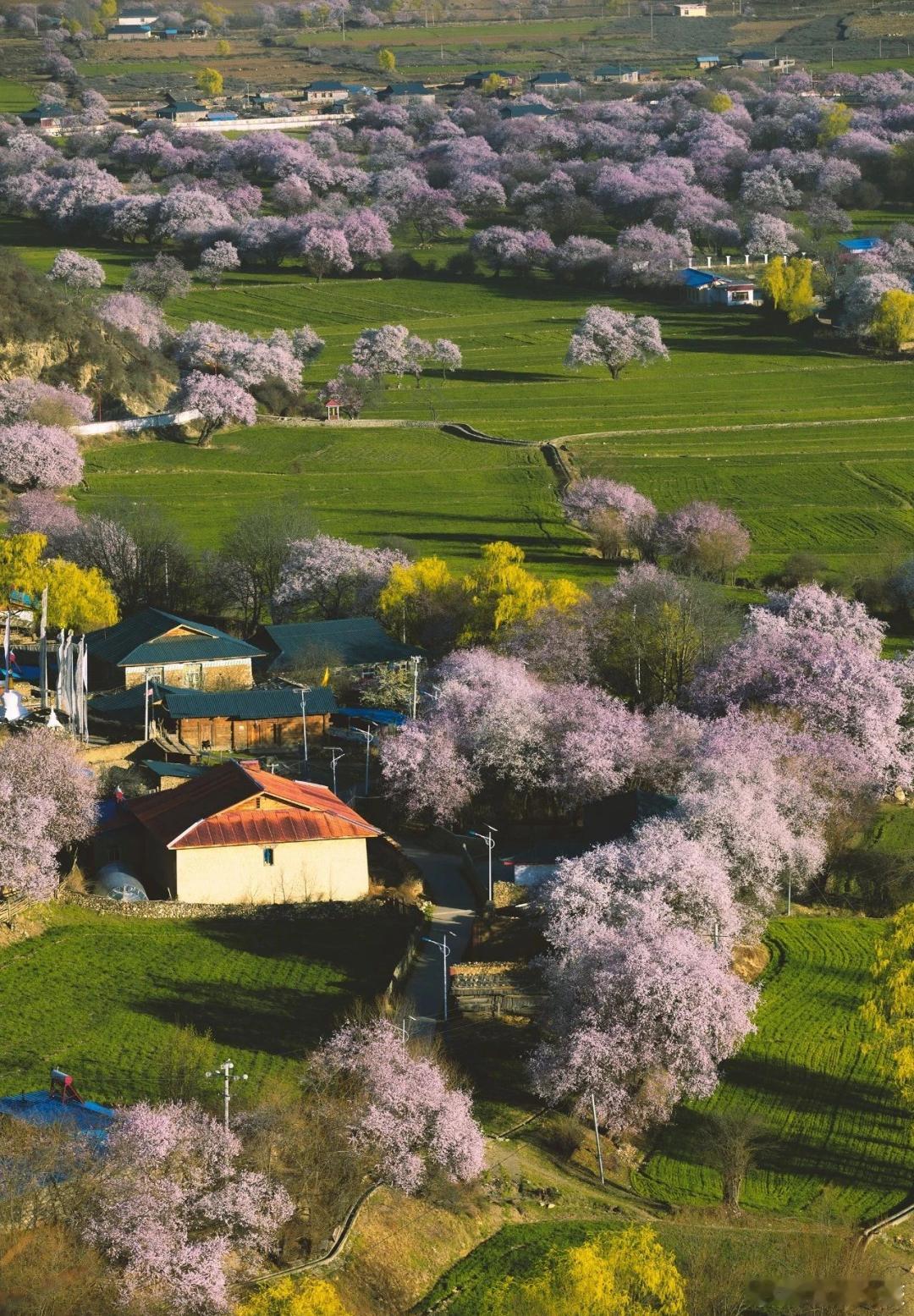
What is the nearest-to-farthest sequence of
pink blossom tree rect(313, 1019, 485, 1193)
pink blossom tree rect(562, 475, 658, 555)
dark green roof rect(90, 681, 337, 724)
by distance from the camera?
pink blossom tree rect(313, 1019, 485, 1193), dark green roof rect(90, 681, 337, 724), pink blossom tree rect(562, 475, 658, 555)

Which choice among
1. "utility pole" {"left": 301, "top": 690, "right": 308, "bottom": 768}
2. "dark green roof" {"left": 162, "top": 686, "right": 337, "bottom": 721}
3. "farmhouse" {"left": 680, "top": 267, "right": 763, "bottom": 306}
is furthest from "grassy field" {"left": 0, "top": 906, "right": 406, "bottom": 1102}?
"farmhouse" {"left": 680, "top": 267, "right": 763, "bottom": 306}

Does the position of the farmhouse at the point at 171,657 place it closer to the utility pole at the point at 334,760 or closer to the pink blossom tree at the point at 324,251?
the utility pole at the point at 334,760

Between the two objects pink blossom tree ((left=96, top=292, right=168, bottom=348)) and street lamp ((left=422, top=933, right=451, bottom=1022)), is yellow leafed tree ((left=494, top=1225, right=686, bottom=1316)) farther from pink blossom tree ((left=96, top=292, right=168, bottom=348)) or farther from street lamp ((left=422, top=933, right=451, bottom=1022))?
pink blossom tree ((left=96, top=292, right=168, bottom=348))

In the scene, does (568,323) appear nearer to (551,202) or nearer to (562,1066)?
(551,202)

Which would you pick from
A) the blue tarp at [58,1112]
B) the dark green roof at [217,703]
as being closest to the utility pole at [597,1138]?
the blue tarp at [58,1112]

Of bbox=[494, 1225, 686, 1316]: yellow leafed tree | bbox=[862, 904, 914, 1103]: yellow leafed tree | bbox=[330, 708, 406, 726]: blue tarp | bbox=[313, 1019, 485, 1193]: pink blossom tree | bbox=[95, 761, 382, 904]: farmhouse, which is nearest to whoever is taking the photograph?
bbox=[494, 1225, 686, 1316]: yellow leafed tree

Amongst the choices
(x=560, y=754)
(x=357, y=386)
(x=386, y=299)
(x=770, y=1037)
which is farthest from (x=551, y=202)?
(x=770, y=1037)

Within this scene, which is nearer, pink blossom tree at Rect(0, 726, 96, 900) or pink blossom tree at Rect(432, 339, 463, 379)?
pink blossom tree at Rect(0, 726, 96, 900)
